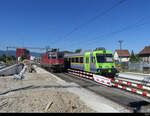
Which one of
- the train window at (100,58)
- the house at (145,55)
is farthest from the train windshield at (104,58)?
the house at (145,55)

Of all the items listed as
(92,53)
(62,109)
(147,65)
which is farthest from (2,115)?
(147,65)

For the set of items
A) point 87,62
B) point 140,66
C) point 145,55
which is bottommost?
point 140,66

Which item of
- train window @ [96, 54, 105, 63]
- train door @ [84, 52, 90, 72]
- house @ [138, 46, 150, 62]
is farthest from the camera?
house @ [138, 46, 150, 62]

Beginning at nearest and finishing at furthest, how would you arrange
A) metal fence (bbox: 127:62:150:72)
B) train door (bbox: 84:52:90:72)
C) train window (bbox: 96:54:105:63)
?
1. train window (bbox: 96:54:105:63)
2. train door (bbox: 84:52:90:72)
3. metal fence (bbox: 127:62:150:72)

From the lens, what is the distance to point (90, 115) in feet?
17.5

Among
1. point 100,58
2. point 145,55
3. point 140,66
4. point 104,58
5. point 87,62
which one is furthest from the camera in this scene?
point 145,55

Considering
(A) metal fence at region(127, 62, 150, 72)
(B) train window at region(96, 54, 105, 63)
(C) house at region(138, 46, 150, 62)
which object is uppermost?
(C) house at region(138, 46, 150, 62)

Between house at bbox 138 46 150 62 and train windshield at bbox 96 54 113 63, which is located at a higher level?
house at bbox 138 46 150 62

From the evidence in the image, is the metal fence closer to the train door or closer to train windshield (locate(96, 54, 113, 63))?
train windshield (locate(96, 54, 113, 63))

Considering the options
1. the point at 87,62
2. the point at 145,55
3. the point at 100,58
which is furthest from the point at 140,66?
the point at 145,55

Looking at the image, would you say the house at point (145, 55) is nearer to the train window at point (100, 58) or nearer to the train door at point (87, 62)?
the train door at point (87, 62)

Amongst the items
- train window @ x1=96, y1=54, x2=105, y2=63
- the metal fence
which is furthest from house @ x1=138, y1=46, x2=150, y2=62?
train window @ x1=96, y1=54, x2=105, y2=63

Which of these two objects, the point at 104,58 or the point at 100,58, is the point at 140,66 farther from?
the point at 100,58

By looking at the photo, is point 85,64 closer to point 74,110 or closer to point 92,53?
point 92,53
